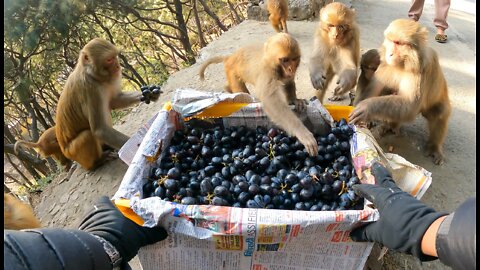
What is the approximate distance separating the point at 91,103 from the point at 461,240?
3407mm

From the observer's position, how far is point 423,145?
4113mm

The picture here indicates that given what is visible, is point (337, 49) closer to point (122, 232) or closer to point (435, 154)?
point (435, 154)

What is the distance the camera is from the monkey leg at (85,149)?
4.00 metres

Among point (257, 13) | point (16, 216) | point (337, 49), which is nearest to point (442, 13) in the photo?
point (257, 13)

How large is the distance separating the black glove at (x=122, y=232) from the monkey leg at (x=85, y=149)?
1.76 m

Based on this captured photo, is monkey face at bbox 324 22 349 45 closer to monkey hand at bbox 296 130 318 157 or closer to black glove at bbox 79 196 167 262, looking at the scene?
monkey hand at bbox 296 130 318 157

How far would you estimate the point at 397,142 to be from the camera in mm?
4141

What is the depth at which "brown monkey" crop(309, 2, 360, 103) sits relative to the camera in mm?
3900

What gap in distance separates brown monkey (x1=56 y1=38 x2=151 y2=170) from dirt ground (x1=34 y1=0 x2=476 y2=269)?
393 millimetres

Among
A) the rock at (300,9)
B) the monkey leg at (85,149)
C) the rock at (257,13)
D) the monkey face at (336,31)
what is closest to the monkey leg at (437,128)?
the monkey face at (336,31)

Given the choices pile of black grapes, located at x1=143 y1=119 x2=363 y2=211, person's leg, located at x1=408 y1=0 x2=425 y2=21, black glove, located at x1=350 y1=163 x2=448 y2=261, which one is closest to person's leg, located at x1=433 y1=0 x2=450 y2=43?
person's leg, located at x1=408 y1=0 x2=425 y2=21

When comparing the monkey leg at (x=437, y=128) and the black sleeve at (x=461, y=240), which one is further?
the monkey leg at (x=437, y=128)

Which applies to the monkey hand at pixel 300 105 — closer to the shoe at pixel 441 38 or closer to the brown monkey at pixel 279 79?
the brown monkey at pixel 279 79

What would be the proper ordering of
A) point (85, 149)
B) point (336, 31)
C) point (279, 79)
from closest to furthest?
point (279, 79) < point (336, 31) < point (85, 149)
